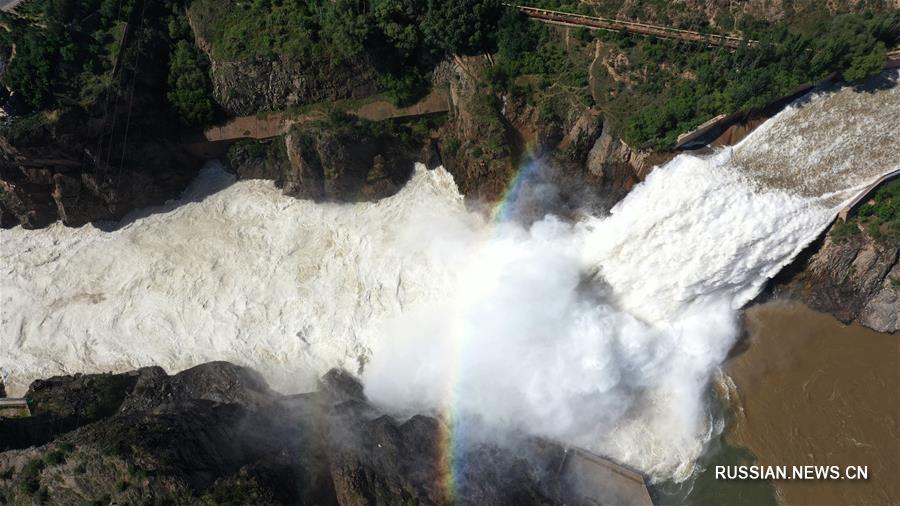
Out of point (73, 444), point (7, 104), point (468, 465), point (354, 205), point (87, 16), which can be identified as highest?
point (87, 16)

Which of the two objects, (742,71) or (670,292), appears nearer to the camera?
(742,71)

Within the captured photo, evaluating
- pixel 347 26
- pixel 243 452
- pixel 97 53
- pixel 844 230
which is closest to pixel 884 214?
pixel 844 230

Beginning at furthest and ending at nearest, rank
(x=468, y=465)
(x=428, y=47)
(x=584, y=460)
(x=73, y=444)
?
(x=428, y=47), (x=584, y=460), (x=468, y=465), (x=73, y=444)

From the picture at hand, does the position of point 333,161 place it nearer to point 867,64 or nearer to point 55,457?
point 55,457

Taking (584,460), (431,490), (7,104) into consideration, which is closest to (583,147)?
(584,460)

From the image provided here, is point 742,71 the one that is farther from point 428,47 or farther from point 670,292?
point 428,47
